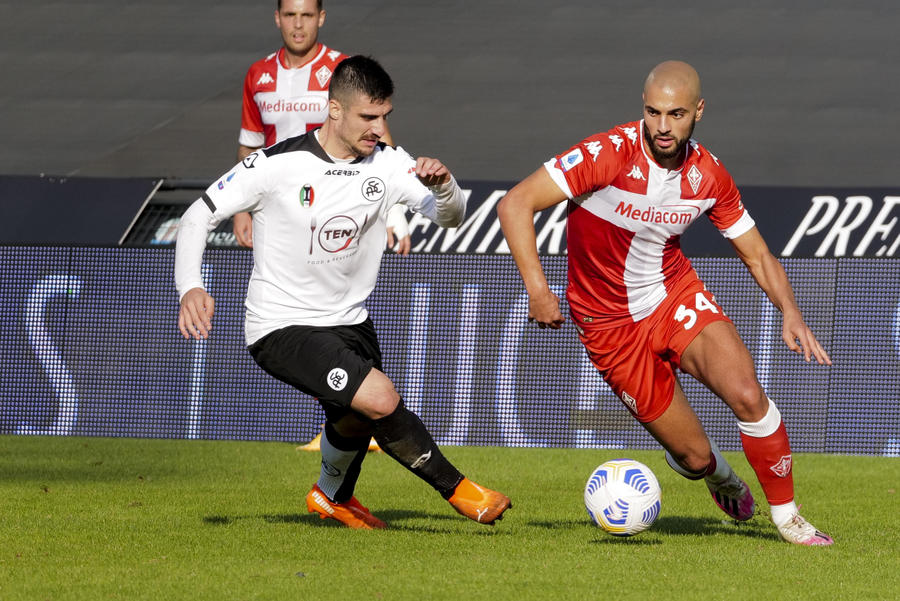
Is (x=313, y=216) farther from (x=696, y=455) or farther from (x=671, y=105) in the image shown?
(x=696, y=455)

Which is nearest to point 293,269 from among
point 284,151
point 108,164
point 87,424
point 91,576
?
point 284,151

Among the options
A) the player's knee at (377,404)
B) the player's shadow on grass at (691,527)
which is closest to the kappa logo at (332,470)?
the player's knee at (377,404)

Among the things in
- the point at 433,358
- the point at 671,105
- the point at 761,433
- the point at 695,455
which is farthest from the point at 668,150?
the point at 433,358

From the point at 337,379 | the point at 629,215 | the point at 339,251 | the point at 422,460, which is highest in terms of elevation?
the point at 629,215

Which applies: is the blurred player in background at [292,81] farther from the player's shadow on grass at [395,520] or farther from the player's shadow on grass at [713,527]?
the player's shadow on grass at [713,527]

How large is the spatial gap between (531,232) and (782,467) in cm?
148

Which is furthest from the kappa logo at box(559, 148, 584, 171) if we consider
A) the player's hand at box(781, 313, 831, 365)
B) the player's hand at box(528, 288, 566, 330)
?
the player's hand at box(781, 313, 831, 365)

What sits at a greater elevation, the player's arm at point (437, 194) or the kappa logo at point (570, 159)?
the kappa logo at point (570, 159)

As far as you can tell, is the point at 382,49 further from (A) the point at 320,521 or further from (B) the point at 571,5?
(A) the point at 320,521

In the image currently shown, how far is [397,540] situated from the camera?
5.69m

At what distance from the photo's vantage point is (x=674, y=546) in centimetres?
562

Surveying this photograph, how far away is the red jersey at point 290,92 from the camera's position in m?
8.19

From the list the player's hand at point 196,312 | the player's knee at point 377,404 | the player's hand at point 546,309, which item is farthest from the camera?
the player's knee at point 377,404

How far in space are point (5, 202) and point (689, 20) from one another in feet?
30.5
